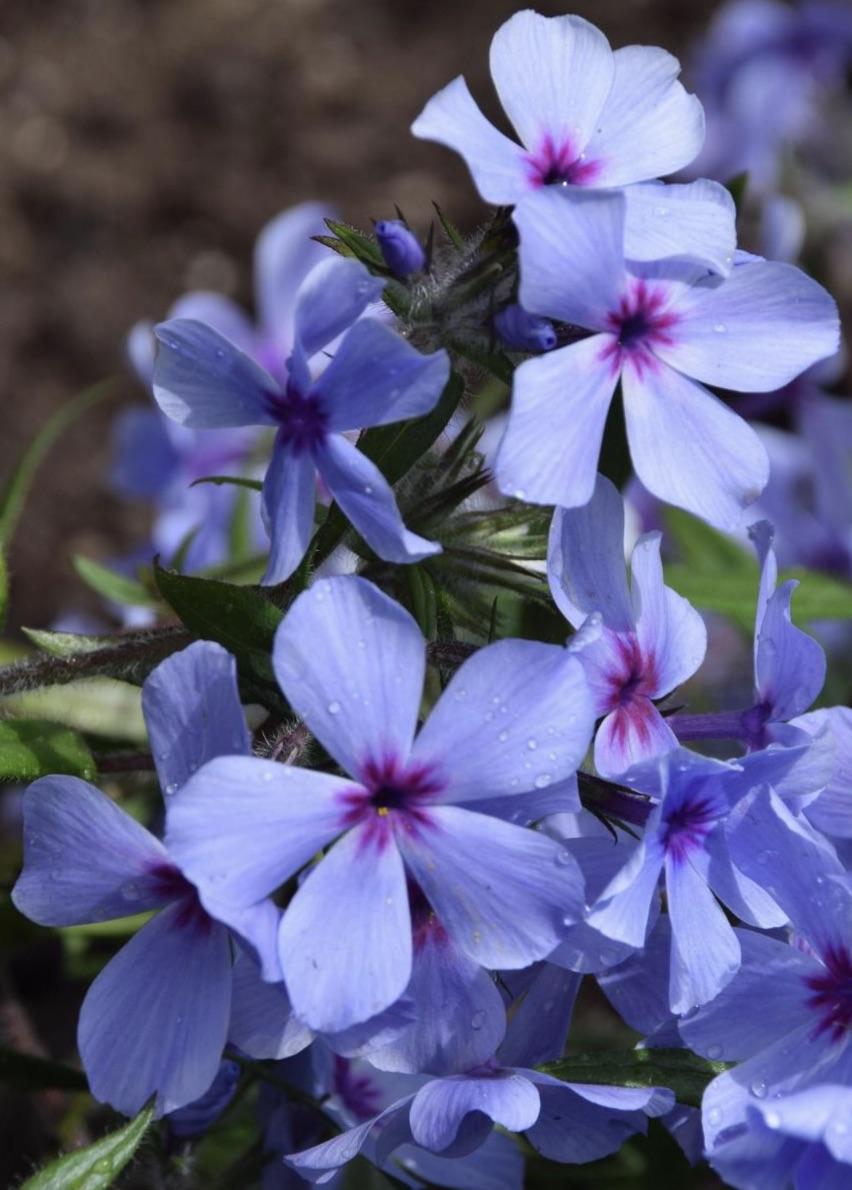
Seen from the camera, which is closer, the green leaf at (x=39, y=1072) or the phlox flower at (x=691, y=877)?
the phlox flower at (x=691, y=877)

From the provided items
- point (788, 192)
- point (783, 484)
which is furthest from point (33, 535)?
point (788, 192)

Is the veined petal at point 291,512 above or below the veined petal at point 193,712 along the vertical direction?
above

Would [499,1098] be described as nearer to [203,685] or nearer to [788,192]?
[203,685]

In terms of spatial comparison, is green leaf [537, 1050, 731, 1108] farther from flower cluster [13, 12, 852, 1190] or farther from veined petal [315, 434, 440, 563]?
veined petal [315, 434, 440, 563]

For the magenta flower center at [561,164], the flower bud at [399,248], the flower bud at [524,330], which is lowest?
the flower bud at [524,330]

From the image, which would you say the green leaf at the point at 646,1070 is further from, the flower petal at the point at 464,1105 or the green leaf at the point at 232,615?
the green leaf at the point at 232,615

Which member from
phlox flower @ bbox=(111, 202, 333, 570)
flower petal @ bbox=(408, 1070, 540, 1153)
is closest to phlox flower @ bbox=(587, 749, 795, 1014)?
flower petal @ bbox=(408, 1070, 540, 1153)

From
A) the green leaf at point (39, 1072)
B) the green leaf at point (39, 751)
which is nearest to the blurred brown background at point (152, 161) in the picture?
the green leaf at point (39, 1072)

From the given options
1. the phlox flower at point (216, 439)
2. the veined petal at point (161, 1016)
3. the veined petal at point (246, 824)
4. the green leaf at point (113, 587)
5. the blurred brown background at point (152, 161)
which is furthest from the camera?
the blurred brown background at point (152, 161)
